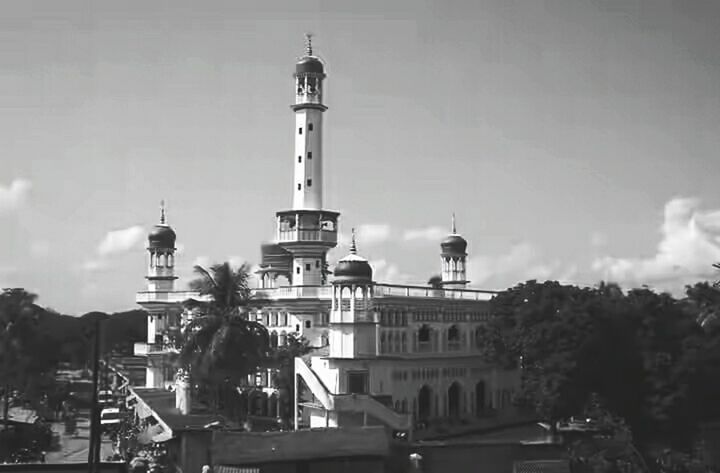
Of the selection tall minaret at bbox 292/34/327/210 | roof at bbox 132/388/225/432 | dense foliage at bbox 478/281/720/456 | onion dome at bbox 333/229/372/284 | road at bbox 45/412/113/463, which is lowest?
road at bbox 45/412/113/463

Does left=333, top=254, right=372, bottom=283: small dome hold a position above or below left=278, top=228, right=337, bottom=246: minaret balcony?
below

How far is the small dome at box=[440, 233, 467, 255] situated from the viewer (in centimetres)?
7050

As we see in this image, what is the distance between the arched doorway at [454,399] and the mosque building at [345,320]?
0.20 feet

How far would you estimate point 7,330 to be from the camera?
4928 cm

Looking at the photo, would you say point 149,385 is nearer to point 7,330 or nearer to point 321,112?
point 7,330

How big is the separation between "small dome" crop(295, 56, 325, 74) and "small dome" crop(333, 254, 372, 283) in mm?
16664

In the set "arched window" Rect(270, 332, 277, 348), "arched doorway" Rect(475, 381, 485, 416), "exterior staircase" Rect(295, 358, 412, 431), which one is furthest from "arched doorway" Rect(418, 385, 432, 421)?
"arched window" Rect(270, 332, 277, 348)

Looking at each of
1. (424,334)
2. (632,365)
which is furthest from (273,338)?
(632,365)

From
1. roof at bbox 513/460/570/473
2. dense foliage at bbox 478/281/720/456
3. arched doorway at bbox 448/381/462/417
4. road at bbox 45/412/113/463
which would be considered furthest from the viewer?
arched doorway at bbox 448/381/462/417

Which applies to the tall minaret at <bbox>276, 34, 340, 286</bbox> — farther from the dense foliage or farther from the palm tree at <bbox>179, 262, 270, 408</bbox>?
the dense foliage

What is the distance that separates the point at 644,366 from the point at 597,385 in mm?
2220

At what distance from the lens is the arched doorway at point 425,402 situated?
55097 mm

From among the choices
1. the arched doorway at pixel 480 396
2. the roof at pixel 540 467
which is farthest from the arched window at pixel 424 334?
the roof at pixel 540 467

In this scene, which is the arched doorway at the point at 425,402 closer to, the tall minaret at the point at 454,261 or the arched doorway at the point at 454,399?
the arched doorway at the point at 454,399
